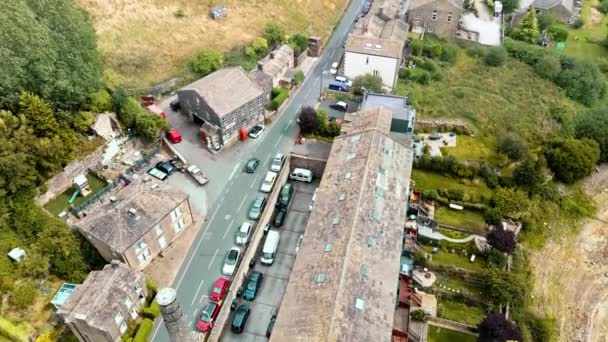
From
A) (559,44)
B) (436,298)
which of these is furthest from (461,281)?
(559,44)

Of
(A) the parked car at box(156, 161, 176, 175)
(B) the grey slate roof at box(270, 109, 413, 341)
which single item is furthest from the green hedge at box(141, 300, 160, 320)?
(A) the parked car at box(156, 161, 176, 175)

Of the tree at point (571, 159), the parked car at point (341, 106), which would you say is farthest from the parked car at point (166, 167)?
the tree at point (571, 159)

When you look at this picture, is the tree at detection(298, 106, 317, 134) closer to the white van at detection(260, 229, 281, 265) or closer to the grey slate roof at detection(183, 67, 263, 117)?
the grey slate roof at detection(183, 67, 263, 117)

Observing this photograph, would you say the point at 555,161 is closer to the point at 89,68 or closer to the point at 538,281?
the point at 538,281

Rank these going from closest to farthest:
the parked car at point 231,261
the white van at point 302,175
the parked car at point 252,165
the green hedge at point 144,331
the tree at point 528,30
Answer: the green hedge at point 144,331
the parked car at point 231,261
the white van at point 302,175
the parked car at point 252,165
the tree at point 528,30

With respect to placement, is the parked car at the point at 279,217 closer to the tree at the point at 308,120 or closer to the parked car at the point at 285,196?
the parked car at the point at 285,196
